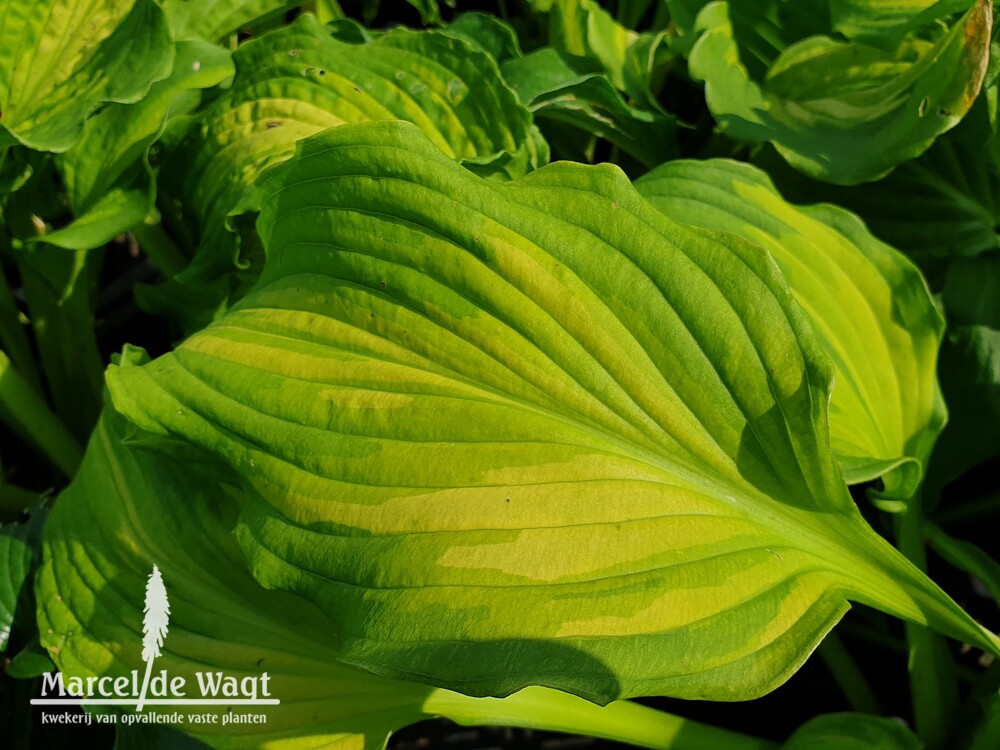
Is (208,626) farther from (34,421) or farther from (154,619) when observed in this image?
(34,421)

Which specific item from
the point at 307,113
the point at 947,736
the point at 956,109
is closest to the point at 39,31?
the point at 307,113

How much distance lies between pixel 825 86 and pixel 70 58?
788 mm

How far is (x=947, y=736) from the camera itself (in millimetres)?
786

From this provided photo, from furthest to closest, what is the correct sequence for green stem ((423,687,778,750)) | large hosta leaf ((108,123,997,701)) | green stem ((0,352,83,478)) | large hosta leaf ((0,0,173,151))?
green stem ((0,352,83,478))
large hosta leaf ((0,0,173,151))
green stem ((423,687,778,750))
large hosta leaf ((108,123,997,701))

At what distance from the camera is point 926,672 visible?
77cm

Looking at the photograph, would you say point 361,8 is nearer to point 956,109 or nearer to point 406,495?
point 956,109

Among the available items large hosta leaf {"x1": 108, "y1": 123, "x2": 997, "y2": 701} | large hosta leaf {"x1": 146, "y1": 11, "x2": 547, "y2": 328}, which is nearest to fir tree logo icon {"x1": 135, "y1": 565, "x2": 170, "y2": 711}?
large hosta leaf {"x1": 108, "y1": 123, "x2": 997, "y2": 701}

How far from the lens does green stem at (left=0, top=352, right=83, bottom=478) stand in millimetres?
919

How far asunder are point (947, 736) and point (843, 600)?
0.38 meters

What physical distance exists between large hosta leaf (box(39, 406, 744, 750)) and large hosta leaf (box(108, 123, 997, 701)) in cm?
12

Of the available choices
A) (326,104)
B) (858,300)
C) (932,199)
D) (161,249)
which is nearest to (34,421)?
(161,249)

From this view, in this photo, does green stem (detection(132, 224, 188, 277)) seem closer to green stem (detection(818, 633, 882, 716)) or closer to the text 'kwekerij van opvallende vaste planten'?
the text 'kwekerij van opvallende vaste planten'

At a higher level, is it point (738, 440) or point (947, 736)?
point (738, 440)

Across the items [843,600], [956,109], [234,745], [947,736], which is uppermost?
[956,109]
